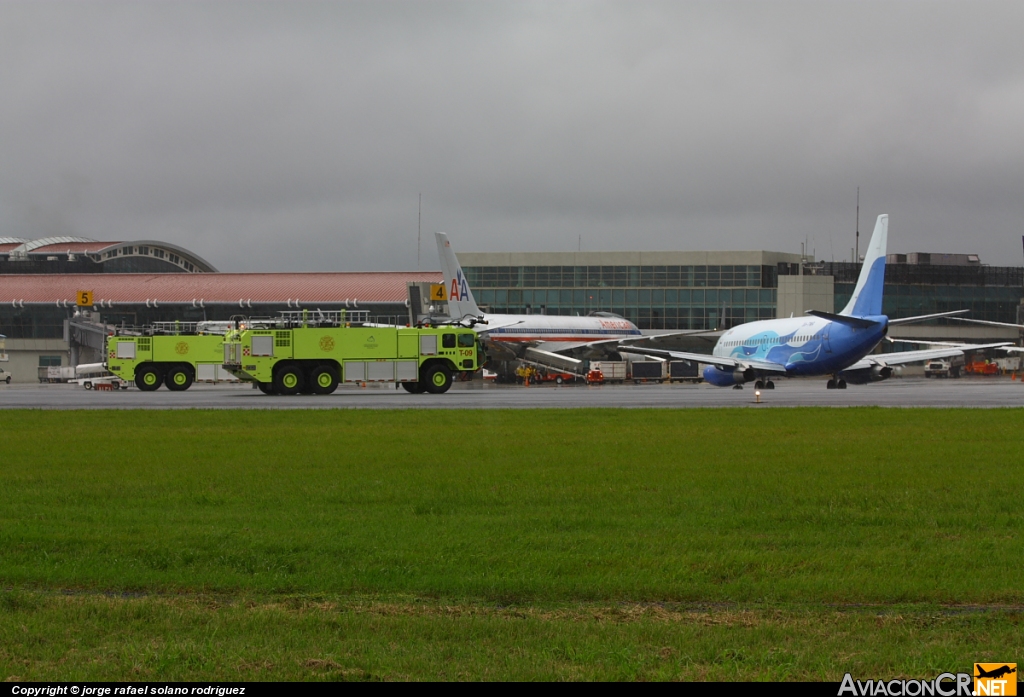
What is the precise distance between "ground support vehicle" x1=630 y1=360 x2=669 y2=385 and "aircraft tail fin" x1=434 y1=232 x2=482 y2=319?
12.8m

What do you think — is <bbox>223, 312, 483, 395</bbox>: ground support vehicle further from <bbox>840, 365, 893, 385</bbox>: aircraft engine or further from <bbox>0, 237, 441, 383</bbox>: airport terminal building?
<bbox>0, 237, 441, 383</bbox>: airport terminal building

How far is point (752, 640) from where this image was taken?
7.71m

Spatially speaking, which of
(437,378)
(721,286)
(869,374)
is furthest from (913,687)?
(721,286)

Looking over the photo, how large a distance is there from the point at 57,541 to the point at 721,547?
264 inches

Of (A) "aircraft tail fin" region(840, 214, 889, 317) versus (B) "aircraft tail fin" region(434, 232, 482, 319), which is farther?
(B) "aircraft tail fin" region(434, 232, 482, 319)

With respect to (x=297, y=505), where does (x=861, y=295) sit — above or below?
above

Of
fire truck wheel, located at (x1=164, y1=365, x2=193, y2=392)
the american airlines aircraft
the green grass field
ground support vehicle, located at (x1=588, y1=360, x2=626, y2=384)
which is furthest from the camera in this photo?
ground support vehicle, located at (x1=588, y1=360, x2=626, y2=384)

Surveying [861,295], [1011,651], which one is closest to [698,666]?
[1011,651]

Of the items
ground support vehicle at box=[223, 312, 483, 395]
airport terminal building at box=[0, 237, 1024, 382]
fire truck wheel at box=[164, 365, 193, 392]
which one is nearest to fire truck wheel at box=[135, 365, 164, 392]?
fire truck wheel at box=[164, 365, 193, 392]

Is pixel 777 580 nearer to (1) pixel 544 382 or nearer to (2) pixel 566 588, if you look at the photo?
(2) pixel 566 588

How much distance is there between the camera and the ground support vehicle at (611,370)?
79.6 m

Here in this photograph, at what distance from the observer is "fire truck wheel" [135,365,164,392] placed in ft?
179

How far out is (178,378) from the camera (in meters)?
55.0

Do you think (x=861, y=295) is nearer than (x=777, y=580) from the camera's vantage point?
No
